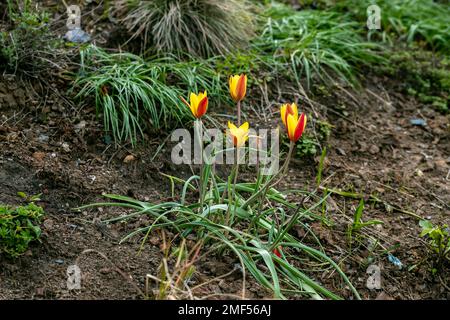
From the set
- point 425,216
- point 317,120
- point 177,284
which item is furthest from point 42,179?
point 425,216

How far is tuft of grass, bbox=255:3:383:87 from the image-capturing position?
4.33 metres

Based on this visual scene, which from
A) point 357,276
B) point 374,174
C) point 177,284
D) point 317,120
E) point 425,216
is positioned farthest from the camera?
point 317,120

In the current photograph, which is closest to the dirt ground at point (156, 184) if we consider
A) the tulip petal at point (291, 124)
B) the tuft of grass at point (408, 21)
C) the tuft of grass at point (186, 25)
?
the tuft of grass at point (186, 25)

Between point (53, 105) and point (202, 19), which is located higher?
point (202, 19)

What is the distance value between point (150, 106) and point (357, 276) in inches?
56.3

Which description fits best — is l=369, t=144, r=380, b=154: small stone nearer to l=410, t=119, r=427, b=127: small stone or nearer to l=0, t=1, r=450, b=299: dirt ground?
l=0, t=1, r=450, b=299: dirt ground

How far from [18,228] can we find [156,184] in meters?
0.83

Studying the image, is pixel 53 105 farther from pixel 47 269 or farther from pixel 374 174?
pixel 374 174

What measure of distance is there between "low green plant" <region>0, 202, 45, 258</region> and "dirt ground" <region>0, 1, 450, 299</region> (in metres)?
0.05

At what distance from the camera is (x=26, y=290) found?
267cm

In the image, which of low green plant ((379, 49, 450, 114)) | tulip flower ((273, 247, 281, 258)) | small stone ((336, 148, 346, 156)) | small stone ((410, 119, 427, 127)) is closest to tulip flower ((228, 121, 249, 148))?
tulip flower ((273, 247, 281, 258))

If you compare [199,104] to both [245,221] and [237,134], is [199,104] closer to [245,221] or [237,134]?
[237,134]

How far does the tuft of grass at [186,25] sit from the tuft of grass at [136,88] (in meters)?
0.24

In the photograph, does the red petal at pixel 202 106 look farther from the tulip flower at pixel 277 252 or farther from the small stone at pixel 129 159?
the small stone at pixel 129 159
